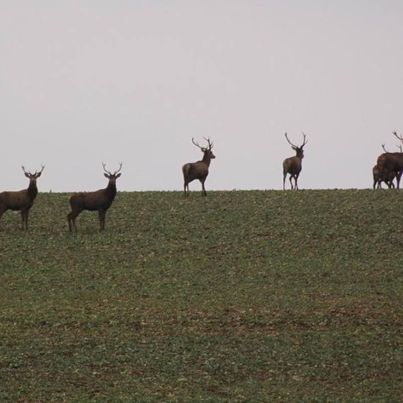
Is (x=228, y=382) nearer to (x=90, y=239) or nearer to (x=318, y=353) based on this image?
(x=318, y=353)

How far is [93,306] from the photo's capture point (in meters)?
26.3

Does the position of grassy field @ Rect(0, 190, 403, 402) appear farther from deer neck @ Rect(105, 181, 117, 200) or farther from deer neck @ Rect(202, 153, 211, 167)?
deer neck @ Rect(202, 153, 211, 167)

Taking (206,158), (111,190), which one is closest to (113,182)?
(111,190)

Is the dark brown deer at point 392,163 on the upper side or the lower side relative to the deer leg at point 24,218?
upper

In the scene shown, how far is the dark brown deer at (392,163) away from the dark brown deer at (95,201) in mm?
11250

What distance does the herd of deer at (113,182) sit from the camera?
3397 centimetres

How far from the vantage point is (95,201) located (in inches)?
1348

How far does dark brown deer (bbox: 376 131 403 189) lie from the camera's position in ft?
136

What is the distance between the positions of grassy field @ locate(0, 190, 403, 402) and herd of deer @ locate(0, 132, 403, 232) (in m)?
0.70

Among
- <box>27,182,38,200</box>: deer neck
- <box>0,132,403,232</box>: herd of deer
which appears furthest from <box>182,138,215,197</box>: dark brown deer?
<box>27,182,38,200</box>: deer neck

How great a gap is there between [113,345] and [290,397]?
4465 mm

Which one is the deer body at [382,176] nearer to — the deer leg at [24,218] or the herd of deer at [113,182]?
the herd of deer at [113,182]

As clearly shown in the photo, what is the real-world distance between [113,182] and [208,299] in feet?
27.8

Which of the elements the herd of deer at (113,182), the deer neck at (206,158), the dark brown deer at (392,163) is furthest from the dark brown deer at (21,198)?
the dark brown deer at (392,163)
